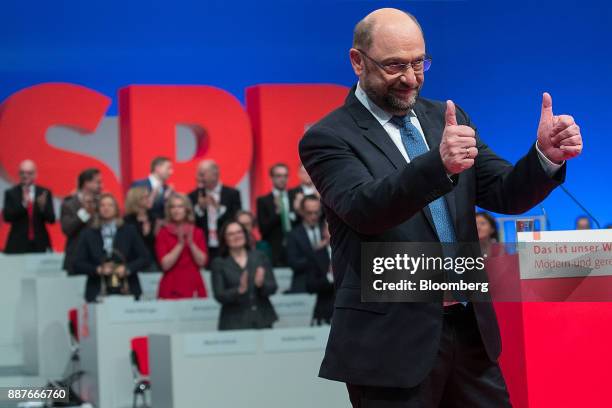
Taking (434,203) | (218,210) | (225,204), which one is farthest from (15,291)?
(434,203)

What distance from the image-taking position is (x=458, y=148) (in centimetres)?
201

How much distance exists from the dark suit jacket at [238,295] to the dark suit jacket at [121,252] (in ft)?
3.69

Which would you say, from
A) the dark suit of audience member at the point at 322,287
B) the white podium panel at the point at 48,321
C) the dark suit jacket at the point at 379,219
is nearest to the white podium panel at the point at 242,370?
the dark suit of audience member at the point at 322,287

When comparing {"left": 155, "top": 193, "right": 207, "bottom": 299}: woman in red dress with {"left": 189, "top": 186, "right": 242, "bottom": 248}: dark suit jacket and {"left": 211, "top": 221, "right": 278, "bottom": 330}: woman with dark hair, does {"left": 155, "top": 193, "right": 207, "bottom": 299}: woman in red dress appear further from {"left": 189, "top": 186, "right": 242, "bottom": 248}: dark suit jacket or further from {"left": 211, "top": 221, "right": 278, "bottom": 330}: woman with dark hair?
{"left": 189, "top": 186, "right": 242, "bottom": 248}: dark suit jacket

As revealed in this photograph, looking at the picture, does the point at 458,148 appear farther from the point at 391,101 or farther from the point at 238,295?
the point at 238,295

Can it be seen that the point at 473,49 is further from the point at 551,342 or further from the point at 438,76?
the point at 551,342

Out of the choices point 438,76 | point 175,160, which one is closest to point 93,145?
point 175,160

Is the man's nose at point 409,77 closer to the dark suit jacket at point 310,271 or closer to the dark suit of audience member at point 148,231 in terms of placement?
the dark suit jacket at point 310,271

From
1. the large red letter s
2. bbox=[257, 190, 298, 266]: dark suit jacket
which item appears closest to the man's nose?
bbox=[257, 190, 298, 266]: dark suit jacket

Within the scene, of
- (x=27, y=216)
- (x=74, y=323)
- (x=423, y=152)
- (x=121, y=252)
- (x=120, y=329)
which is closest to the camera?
(x=423, y=152)

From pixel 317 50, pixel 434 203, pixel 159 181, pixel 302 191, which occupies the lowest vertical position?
pixel 434 203

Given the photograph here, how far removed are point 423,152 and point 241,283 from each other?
16.6 ft

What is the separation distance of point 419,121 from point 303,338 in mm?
4312

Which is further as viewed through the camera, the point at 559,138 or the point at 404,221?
the point at 559,138
